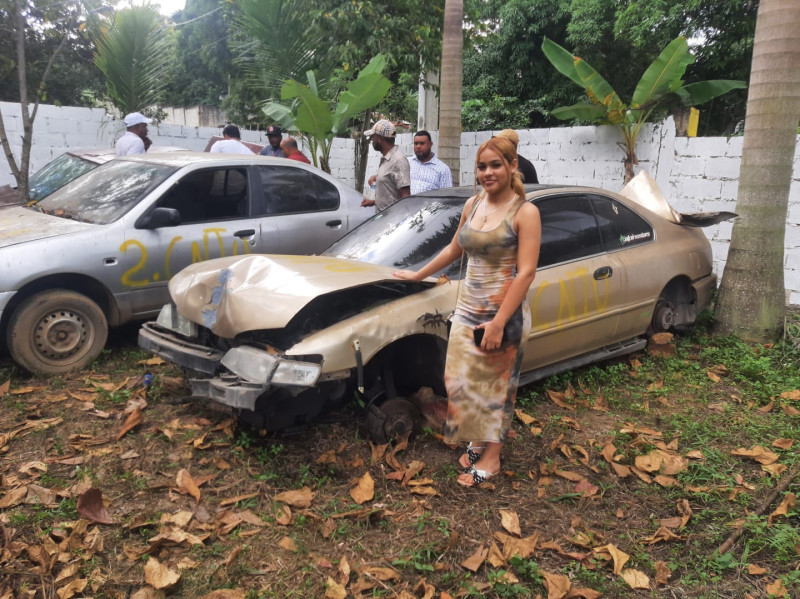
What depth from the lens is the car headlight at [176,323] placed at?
420 cm

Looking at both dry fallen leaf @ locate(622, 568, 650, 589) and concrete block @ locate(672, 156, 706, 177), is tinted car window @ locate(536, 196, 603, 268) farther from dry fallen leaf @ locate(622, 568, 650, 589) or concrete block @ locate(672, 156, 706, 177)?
concrete block @ locate(672, 156, 706, 177)

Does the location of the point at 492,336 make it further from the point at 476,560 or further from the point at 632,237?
the point at 632,237

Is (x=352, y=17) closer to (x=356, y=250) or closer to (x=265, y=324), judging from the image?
(x=356, y=250)

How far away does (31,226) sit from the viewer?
17.1 ft

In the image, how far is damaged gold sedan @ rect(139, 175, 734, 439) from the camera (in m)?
3.61

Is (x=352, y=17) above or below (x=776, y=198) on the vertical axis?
above

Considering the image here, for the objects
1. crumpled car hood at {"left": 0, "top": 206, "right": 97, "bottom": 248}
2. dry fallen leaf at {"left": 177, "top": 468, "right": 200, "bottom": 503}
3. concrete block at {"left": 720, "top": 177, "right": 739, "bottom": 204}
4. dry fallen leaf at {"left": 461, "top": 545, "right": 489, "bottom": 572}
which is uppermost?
concrete block at {"left": 720, "top": 177, "right": 739, "bottom": 204}

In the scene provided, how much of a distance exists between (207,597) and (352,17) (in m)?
9.29

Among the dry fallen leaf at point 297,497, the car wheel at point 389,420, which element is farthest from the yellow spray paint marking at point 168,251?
the dry fallen leaf at point 297,497

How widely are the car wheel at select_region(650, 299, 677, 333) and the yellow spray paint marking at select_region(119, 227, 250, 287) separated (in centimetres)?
366

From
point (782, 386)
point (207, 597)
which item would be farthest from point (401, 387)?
point (782, 386)

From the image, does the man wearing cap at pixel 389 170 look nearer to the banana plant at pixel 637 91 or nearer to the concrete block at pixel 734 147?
the banana plant at pixel 637 91

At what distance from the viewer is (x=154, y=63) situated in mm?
10648

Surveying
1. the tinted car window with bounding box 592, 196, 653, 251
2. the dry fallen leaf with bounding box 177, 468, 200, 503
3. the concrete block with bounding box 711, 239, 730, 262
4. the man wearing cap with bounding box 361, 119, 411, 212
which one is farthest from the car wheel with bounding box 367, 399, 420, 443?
the concrete block with bounding box 711, 239, 730, 262
